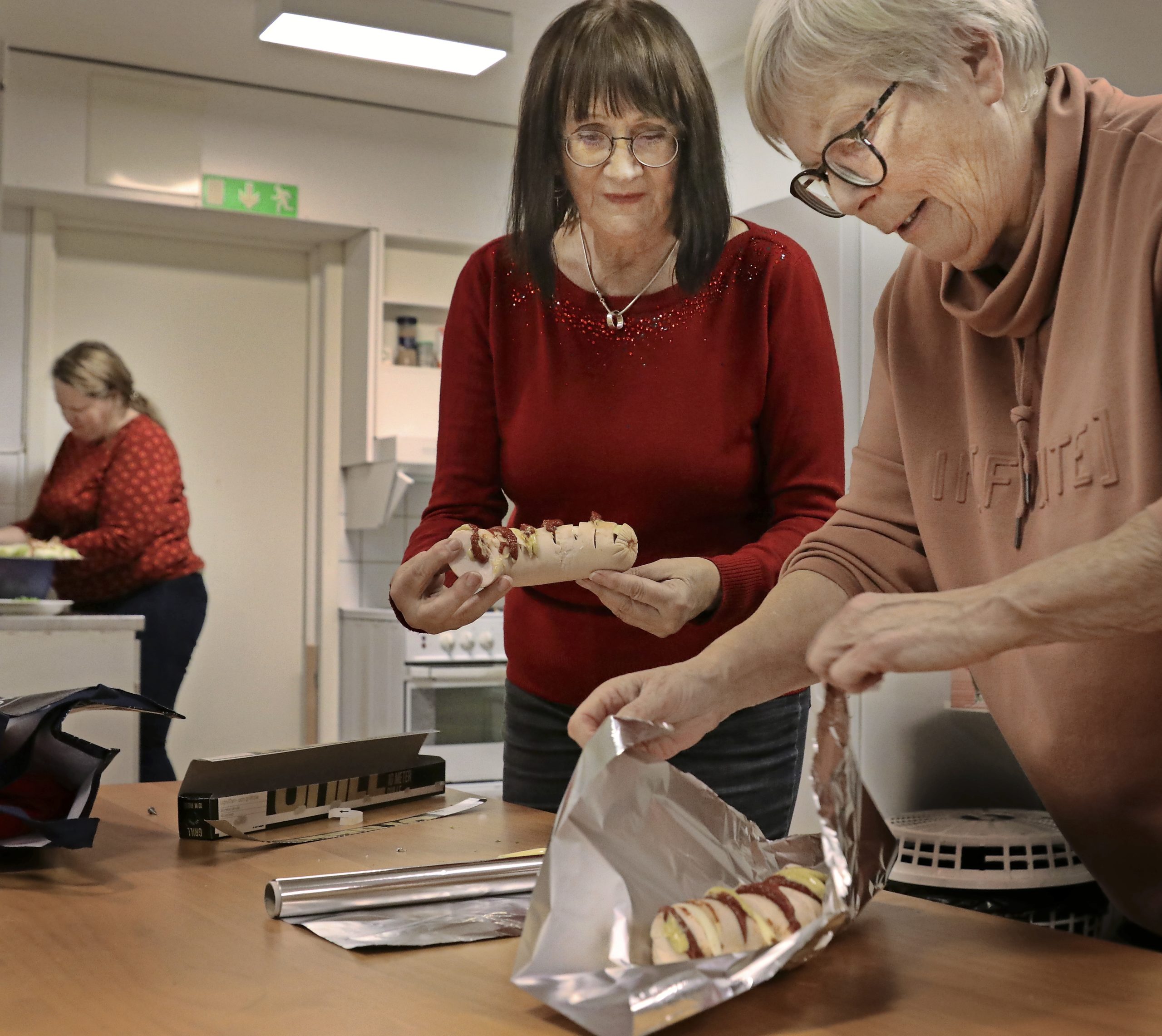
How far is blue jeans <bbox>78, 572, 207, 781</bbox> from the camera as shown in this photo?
3.58 meters

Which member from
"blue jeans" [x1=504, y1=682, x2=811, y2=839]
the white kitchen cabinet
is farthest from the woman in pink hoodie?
the white kitchen cabinet

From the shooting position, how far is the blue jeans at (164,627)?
11.8 feet

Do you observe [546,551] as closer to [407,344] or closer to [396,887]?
[396,887]

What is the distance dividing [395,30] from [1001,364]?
2.61m

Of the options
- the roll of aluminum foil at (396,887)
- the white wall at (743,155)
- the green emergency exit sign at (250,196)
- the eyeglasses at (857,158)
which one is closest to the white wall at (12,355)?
the green emergency exit sign at (250,196)

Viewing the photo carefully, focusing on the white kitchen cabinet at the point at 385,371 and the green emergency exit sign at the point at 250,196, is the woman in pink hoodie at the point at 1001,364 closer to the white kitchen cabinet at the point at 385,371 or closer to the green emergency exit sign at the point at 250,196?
the white kitchen cabinet at the point at 385,371

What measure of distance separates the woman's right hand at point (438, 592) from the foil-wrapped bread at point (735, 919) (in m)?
0.60

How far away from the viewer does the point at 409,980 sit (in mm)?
791

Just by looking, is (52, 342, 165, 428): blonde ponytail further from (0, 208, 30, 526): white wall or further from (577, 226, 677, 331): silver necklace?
(577, 226, 677, 331): silver necklace

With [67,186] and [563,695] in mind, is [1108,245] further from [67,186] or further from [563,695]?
[67,186]

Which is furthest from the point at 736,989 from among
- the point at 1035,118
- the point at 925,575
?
the point at 1035,118

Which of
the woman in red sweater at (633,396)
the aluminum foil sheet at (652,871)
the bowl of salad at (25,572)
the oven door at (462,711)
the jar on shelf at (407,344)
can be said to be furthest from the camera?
the jar on shelf at (407,344)

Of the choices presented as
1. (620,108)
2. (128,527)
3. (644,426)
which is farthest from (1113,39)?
(128,527)

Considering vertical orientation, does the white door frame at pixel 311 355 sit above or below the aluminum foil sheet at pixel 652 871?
above
